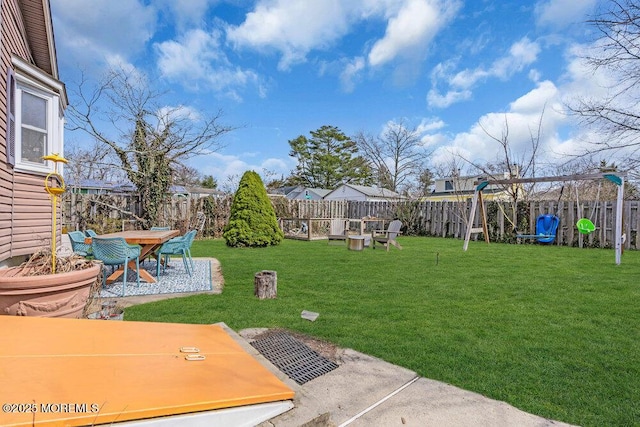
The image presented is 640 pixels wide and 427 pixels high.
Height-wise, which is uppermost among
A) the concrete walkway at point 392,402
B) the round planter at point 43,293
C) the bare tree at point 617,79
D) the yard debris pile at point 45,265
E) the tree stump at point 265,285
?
the bare tree at point 617,79

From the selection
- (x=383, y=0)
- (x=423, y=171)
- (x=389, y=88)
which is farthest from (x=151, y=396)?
(x=423, y=171)

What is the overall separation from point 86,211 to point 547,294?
13.6 meters

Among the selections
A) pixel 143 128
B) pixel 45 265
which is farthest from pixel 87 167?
pixel 45 265

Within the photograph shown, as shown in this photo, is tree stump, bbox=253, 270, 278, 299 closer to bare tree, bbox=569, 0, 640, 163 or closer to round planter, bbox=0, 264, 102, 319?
round planter, bbox=0, 264, 102, 319

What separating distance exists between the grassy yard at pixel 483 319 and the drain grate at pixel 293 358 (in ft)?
1.09

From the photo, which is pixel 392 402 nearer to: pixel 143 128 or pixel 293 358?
pixel 293 358

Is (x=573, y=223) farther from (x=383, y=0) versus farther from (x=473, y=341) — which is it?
(x=473, y=341)

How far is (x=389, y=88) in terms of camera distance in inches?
818

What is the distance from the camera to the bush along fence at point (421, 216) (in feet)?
37.8

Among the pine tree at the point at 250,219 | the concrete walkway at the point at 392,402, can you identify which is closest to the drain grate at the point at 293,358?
the concrete walkway at the point at 392,402

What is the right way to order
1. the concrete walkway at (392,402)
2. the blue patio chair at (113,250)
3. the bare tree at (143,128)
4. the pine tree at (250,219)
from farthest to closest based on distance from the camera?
the bare tree at (143,128) → the pine tree at (250,219) → the blue patio chair at (113,250) → the concrete walkway at (392,402)

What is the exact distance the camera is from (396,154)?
31.9 meters

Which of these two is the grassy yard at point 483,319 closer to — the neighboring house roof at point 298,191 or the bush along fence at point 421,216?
the bush along fence at point 421,216

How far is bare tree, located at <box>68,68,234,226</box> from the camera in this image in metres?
12.9
